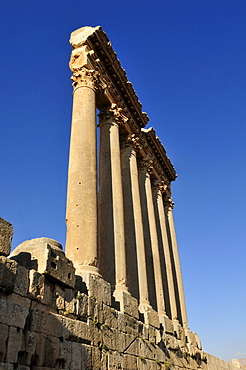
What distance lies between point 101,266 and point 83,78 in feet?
23.7

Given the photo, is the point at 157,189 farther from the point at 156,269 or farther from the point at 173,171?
the point at 156,269

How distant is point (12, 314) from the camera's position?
6.74 metres

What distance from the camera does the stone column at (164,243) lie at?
20103 millimetres

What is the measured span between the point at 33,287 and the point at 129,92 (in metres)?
13.5

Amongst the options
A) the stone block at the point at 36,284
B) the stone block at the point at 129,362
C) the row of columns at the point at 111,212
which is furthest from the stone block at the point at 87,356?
the row of columns at the point at 111,212

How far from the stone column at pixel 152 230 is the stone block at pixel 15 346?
1140cm

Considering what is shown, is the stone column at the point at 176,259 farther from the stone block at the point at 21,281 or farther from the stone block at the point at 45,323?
the stone block at the point at 21,281

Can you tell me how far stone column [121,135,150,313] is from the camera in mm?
15367

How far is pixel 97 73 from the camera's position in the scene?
596 inches

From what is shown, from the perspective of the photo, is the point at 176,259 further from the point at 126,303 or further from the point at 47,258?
the point at 47,258

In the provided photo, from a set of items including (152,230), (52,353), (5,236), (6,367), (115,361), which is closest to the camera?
(6,367)

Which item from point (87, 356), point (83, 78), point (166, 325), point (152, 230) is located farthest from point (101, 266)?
point (83, 78)

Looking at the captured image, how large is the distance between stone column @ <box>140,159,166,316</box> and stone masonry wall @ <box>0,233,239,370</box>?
503cm

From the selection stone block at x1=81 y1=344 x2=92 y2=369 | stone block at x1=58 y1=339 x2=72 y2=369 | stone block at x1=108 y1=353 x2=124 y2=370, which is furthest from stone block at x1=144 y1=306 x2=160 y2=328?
stone block at x1=58 y1=339 x2=72 y2=369
